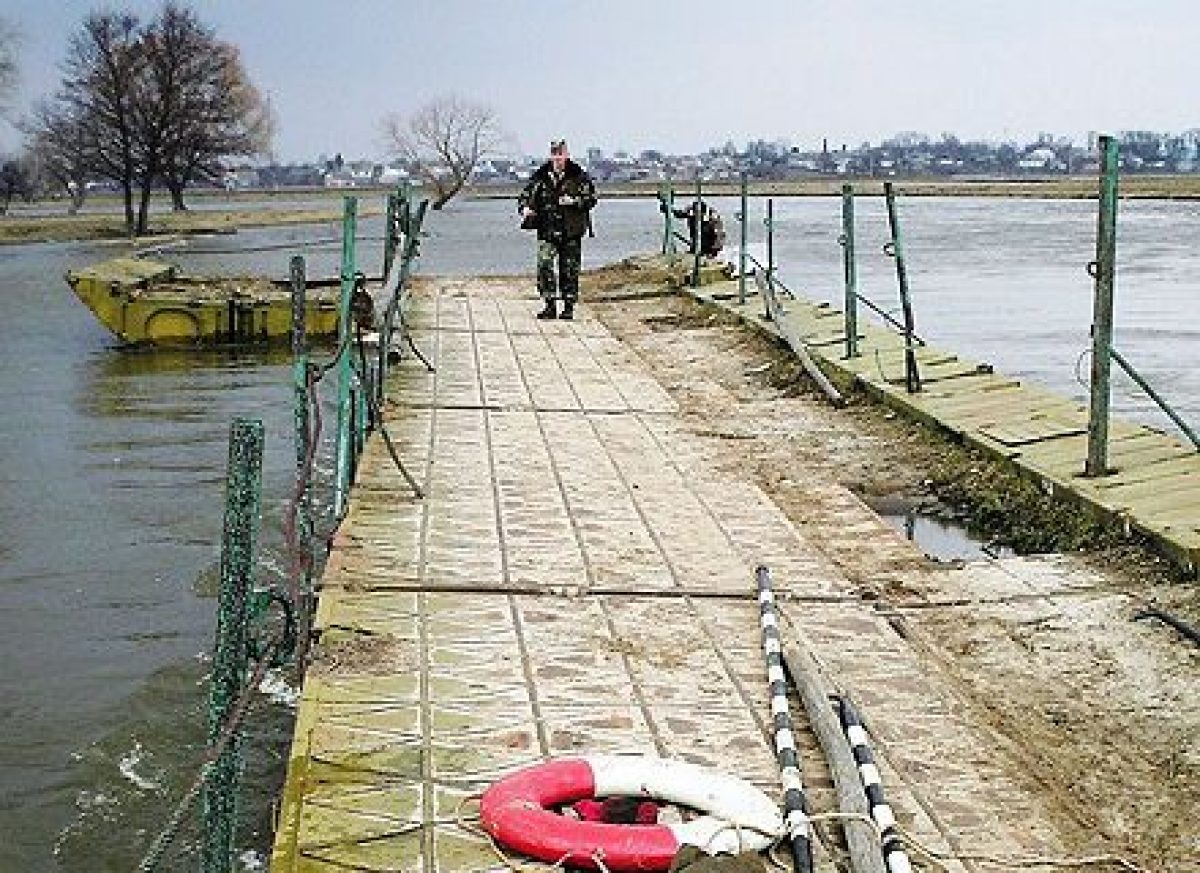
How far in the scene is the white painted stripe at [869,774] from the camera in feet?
14.2

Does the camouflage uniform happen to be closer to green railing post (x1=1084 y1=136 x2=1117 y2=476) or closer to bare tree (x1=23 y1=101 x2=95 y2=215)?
green railing post (x1=1084 y1=136 x2=1117 y2=476)

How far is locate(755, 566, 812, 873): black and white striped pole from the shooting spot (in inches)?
158

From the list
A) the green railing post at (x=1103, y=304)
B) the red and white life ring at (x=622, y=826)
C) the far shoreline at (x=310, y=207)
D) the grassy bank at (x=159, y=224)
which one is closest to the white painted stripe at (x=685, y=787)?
the red and white life ring at (x=622, y=826)

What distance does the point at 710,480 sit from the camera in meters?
8.87

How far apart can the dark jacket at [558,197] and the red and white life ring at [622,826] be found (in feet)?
36.1

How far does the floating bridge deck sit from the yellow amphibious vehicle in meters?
7.73

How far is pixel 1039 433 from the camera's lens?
9.20 metres

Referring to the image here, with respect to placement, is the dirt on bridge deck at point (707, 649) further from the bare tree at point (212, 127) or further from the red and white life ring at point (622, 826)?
the bare tree at point (212, 127)

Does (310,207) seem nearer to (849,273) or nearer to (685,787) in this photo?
(849,273)

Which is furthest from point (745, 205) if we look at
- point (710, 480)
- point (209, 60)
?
point (209, 60)

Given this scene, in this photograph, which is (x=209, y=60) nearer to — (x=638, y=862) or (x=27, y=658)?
(x=27, y=658)

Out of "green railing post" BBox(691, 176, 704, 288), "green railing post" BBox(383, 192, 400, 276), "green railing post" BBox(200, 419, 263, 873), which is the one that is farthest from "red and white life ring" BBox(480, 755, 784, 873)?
"green railing post" BBox(691, 176, 704, 288)

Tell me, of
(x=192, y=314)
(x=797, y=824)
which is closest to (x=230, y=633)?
(x=797, y=824)

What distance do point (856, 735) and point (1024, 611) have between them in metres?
2.04
